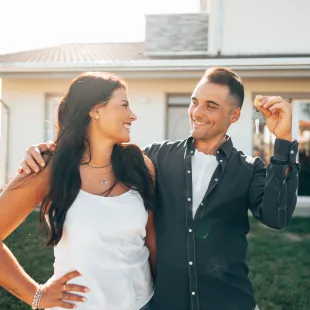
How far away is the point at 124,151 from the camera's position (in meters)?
2.90

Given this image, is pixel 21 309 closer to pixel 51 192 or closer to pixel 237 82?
pixel 51 192

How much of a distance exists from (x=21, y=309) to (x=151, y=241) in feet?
10.2

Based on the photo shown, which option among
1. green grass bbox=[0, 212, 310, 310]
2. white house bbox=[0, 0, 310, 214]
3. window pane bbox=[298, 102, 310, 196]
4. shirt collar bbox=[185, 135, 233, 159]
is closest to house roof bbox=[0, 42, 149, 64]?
white house bbox=[0, 0, 310, 214]

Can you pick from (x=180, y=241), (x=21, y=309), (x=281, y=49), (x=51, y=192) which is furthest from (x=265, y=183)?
(x=281, y=49)

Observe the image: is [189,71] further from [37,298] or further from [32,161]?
[37,298]

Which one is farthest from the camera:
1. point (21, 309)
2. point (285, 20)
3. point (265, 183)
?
point (285, 20)

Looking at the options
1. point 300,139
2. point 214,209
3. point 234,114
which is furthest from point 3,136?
point 214,209

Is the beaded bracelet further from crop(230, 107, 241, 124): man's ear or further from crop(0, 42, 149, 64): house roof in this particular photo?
crop(0, 42, 149, 64): house roof

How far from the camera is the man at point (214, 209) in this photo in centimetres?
242

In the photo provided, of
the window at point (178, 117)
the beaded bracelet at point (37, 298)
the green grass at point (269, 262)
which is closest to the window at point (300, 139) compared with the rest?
the window at point (178, 117)

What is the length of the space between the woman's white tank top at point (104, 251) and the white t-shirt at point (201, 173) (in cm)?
31

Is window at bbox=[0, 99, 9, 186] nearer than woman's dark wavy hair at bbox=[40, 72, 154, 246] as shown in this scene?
No

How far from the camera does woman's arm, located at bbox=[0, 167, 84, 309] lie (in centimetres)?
245

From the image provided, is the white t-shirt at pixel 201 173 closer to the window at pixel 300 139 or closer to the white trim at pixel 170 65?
the white trim at pixel 170 65
